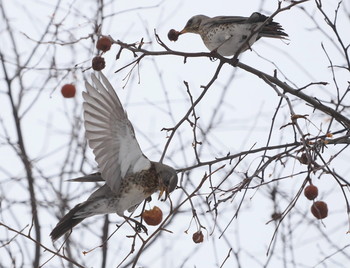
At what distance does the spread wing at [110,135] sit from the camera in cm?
331

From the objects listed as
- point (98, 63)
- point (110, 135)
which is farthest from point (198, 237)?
point (98, 63)

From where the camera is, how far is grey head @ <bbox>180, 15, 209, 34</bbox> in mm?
4760

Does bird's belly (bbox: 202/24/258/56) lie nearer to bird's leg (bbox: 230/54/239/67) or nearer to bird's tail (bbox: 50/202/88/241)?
bird's leg (bbox: 230/54/239/67)

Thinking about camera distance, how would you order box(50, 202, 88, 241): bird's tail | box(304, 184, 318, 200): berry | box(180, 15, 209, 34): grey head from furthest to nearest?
box(180, 15, 209, 34): grey head
box(50, 202, 88, 241): bird's tail
box(304, 184, 318, 200): berry

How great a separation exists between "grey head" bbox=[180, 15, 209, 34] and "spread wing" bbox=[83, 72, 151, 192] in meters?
1.58

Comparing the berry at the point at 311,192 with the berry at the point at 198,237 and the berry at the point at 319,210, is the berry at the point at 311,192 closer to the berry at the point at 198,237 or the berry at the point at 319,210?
the berry at the point at 319,210

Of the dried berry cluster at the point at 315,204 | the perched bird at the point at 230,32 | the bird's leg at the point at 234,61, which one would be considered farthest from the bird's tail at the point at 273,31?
the dried berry cluster at the point at 315,204

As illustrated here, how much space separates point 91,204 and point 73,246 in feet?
6.68

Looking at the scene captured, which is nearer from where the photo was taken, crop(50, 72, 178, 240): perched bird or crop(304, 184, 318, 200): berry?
crop(304, 184, 318, 200): berry

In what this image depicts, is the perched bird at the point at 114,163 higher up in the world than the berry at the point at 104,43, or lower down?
lower down

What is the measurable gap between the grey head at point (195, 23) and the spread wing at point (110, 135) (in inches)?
62.4

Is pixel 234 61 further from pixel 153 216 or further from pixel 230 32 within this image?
pixel 230 32

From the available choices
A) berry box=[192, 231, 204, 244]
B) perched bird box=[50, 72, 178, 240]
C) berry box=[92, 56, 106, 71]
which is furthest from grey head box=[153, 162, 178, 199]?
berry box=[92, 56, 106, 71]

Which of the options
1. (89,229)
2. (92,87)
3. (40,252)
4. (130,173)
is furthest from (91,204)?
(89,229)
